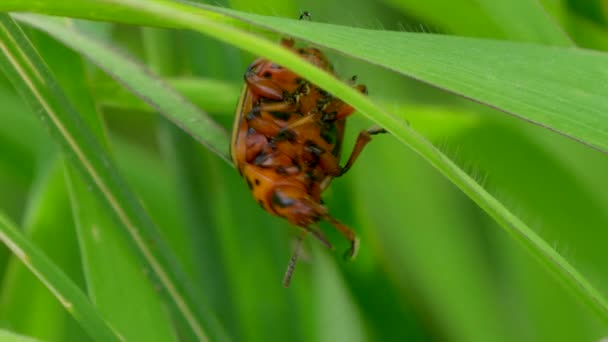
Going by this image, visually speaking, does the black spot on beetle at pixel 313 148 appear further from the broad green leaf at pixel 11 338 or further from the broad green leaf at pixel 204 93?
the broad green leaf at pixel 11 338

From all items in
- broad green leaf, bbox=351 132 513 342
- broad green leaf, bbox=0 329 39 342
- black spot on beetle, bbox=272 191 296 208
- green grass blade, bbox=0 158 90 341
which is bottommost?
broad green leaf, bbox=351 132 513 342

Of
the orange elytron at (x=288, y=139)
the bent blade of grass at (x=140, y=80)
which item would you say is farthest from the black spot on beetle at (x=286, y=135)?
the bent blade of grass at (x=140, y=80)

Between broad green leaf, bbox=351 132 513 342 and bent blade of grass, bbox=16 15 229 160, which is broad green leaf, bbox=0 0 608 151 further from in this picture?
broad green leaf, bbox=351 132 513 342

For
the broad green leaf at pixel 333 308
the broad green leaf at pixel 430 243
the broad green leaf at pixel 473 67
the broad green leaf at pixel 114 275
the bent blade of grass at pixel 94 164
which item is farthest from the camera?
the broad green leaf at pixel 430 243

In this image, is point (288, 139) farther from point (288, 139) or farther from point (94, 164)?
point (94, 164)

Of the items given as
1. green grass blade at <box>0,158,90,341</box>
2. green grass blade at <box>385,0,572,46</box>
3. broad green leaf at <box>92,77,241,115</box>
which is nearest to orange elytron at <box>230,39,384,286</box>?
broad green leaf at <box>92,77,241,115</box>

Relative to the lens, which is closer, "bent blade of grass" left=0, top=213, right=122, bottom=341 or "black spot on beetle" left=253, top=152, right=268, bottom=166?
"bent blade of grass" left=0, top=213, right=122, bottom=341

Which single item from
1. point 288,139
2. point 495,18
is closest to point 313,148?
point 288,139

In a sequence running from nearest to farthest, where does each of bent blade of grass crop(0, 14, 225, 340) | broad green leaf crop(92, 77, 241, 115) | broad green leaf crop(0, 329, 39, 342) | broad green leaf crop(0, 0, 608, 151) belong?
broad green leaf crop(0, 0, 608, 151) → broad green leaf crop(0, 329, 39, 342) → bent blade of grass crop(0, 14, 225, 340) → broad green leaf crop(92, 77, 241, 115)
